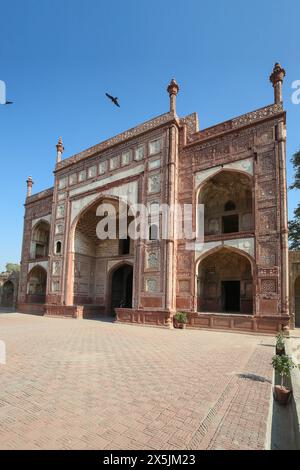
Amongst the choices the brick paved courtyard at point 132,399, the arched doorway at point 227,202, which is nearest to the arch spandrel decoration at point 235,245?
the arched doorway at point 227,202

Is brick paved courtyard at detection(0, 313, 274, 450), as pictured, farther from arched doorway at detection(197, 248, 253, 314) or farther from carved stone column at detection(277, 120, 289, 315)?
arched doorway at detection(197, 248, 253, 314)

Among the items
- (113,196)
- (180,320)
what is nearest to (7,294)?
(113,196)

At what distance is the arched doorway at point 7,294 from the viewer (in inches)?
1217

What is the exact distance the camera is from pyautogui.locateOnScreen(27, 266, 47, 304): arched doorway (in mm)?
25672

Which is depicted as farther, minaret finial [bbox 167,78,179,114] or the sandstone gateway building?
minaret finial [bbox 167,78,179,114]

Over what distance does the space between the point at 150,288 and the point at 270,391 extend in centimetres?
1125

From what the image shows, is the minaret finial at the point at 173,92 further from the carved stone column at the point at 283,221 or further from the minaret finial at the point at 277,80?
the carved stone column at the point at 283,221

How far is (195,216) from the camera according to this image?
15.5 meters

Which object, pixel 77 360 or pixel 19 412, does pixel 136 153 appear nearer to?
pixel 77 360

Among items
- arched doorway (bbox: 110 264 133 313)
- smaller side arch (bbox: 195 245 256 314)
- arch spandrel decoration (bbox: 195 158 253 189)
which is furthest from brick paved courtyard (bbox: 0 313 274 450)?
arched doorway (bbox: 110 264 133 313)

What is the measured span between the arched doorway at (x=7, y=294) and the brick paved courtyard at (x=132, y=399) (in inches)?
1026

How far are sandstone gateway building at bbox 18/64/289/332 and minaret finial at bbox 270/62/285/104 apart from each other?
5 centimetres

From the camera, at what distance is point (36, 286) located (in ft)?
86.0
